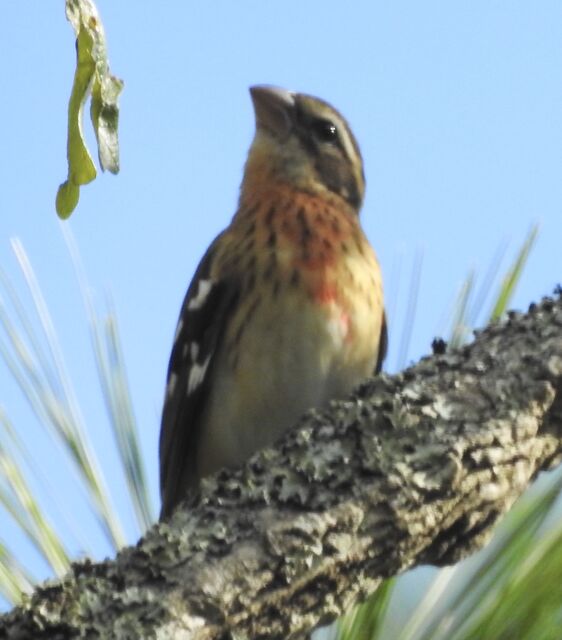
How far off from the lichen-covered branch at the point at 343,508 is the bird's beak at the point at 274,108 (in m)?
1.97

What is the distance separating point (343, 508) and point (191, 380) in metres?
1.64

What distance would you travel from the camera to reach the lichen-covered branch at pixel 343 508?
179cm

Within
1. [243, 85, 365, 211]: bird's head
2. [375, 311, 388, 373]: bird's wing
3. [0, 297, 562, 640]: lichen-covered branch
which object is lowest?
[0, 297, 562, 640]: lichen-covered branch

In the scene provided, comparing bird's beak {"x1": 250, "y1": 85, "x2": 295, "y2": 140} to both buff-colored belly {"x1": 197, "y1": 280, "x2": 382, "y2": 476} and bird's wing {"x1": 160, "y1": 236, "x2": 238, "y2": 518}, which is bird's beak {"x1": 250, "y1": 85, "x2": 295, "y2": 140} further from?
buff-colored belly {"x1": 197, "y1": 280, "x2": 382, "y2": 476}

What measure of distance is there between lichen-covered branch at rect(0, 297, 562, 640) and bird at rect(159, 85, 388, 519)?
3.83ft

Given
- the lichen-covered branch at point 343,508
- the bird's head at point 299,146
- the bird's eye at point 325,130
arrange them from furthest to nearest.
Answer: the bird's eye at point 325,130, the bird's head at point 299,146, the lichen-covered branch at point 343,508

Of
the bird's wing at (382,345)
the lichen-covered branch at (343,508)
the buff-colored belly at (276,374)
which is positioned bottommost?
the lichen-covered branch at (343,508)

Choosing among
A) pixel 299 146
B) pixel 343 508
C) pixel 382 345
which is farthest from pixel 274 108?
pixel 343 508

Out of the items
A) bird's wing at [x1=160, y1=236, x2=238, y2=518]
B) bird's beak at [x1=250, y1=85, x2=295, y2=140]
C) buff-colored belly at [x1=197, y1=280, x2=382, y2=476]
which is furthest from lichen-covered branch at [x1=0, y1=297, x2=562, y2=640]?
bird's beak at [x1=250, y1=85, x2=295, y2=140]

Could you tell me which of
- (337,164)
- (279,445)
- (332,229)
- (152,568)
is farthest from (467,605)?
(337,164)

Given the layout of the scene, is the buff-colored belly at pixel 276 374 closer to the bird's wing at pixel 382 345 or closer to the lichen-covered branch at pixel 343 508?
the bird's wing at pixel 382 345

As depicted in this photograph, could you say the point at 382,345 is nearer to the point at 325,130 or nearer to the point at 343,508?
the point at 325,130

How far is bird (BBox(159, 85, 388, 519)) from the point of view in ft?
11.4

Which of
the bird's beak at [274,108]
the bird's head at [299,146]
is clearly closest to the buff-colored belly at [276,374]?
the bird's head at [299,146]
